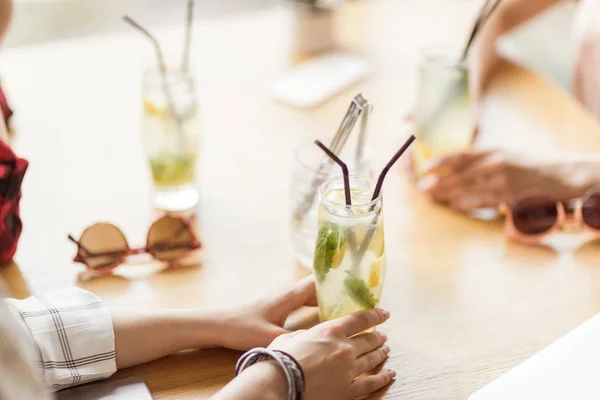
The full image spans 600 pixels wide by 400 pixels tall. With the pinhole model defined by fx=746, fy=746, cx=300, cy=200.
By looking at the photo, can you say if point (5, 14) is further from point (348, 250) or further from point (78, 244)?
point (348, 250)

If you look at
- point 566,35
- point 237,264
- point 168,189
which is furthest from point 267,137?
point 566,35

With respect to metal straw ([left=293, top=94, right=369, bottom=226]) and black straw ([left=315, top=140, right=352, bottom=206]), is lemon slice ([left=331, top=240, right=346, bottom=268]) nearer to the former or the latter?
black straw ([left=315, top=140, right=352, bottom=206])

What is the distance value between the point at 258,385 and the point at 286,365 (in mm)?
38

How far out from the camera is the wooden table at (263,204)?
0.92 metres

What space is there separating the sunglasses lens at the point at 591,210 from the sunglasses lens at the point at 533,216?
42 millimetres

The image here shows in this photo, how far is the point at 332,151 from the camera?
101 cm

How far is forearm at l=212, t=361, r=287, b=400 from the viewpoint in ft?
2.53

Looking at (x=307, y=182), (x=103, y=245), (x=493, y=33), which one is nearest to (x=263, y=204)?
(x=307, y=182)

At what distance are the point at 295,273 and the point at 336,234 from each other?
21 cm

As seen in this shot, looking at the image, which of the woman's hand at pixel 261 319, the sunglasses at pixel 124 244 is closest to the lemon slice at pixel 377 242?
the woman's hand at pixel 261 319

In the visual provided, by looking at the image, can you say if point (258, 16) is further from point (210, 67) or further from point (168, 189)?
point (168, 189)

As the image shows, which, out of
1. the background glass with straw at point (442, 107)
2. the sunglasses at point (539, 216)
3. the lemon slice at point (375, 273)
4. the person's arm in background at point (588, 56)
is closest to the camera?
the lemon slice at point (375, 273)

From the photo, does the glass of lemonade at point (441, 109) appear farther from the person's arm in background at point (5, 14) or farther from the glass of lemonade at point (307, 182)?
the person's arm in background at point (5, 14)

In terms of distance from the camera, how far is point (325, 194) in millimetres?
879
